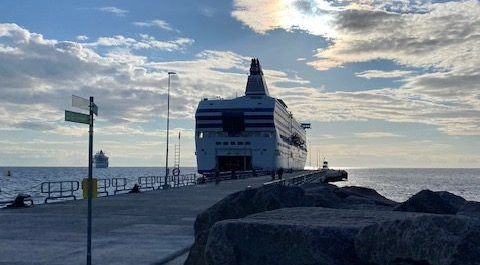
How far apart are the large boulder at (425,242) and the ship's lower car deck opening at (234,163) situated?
6644cm

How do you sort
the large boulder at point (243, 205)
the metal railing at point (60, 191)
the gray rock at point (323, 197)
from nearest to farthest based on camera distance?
the large boulder at point (243, 205) → the gray rock at point (323, 197) → the metal railing at point (60, 191)

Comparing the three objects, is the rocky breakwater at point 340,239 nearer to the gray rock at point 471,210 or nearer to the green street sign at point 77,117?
the green street sign at point 77,117

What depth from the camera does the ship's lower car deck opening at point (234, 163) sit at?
7356 cm

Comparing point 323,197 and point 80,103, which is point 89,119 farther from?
point 323,197

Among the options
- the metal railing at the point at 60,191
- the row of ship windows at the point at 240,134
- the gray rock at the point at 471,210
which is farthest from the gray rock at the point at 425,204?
the row of ship windows at the point at 240,134

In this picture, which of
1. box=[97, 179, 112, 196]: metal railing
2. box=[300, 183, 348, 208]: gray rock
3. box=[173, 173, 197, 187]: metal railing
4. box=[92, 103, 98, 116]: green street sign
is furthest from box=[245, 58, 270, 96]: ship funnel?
box=[92, 103, 98, 116]: green street sign

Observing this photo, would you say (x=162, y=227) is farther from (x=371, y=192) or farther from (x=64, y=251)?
(x=371, y=192)

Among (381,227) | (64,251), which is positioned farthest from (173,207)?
(381,227)

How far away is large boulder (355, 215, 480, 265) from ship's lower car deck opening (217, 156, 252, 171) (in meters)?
66.4

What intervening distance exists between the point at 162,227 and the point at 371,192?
3592 cm

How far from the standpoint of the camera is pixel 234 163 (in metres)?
74.9

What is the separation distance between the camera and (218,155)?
2859 inches

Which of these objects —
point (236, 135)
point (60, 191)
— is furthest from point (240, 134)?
point (60, 191)

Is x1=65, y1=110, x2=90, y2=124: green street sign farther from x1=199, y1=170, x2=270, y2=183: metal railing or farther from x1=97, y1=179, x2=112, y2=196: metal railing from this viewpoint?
x1=199, y1=170, x2=270, y2=183: metal railing
